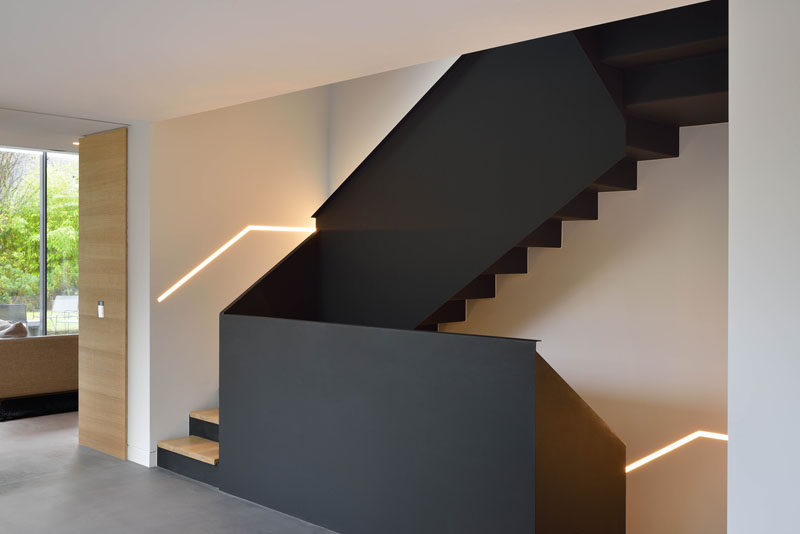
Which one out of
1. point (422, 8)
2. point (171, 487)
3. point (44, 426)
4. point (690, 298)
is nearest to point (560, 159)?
point (690, 298)

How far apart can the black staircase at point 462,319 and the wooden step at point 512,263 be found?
1 centimetres

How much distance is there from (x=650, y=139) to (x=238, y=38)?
2241mm

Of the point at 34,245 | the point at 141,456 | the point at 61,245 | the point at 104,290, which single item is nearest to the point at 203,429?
the point at 141,456

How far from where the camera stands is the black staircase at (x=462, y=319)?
10.8 feet

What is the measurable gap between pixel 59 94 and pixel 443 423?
115 inches

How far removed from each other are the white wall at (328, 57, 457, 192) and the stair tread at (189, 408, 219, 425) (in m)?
2.01

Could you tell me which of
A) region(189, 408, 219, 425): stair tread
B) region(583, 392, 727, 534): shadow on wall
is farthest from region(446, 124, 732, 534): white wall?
region(189, 408, 219, 425): stair tread

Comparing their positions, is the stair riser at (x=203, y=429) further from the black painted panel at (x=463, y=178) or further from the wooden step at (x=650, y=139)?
the wooden step at (x=650, y=139)

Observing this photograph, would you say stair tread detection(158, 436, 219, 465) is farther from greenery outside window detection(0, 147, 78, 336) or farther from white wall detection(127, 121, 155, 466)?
greenery outside window detection(0, 147, 78, 336)

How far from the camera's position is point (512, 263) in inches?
194

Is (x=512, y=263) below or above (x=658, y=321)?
above

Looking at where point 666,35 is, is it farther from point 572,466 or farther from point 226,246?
point 226,246

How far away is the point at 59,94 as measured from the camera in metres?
4.39

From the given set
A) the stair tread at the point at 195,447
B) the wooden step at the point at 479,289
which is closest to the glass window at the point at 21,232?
the stair tread at the point at 195,447
